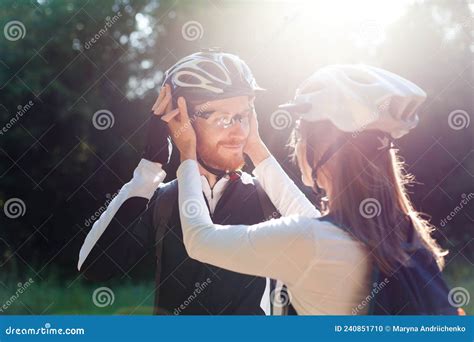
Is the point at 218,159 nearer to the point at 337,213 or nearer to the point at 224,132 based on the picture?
the point at 224,132

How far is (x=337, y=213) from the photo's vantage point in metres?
2.78

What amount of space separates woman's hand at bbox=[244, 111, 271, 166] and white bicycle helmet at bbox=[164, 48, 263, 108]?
0.52ft

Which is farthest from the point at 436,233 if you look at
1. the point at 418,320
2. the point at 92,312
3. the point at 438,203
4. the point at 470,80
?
the point at 92,312

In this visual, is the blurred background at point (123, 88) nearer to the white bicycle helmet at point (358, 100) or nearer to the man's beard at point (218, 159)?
the man's beard at point (218, 159)

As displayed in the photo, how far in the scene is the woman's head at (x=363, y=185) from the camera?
2.79 m

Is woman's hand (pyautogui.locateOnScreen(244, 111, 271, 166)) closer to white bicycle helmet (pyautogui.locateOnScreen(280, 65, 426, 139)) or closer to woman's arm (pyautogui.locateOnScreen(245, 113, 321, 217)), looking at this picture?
woman's arm (pyautogui.locateOnScreen(245, 113, 321, 217))

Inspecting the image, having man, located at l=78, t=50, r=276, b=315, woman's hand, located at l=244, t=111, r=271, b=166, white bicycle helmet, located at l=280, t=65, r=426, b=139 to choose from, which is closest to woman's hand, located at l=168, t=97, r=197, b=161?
man, located at l=78, t=50, r=276, b=315

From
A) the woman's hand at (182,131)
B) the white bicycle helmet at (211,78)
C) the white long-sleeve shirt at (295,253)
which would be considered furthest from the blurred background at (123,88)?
the white long-sleeve shirt at (295,253)

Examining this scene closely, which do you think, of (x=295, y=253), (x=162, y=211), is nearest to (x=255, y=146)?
(x=162, y=211)

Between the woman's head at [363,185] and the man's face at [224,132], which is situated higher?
the woman's head at [363,185]

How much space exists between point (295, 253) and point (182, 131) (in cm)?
116

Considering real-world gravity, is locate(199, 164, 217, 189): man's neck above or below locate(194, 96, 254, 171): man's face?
below

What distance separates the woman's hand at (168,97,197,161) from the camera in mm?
3537

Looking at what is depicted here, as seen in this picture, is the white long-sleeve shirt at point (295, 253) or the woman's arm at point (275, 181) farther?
the woman's arm at point (275, 181)
